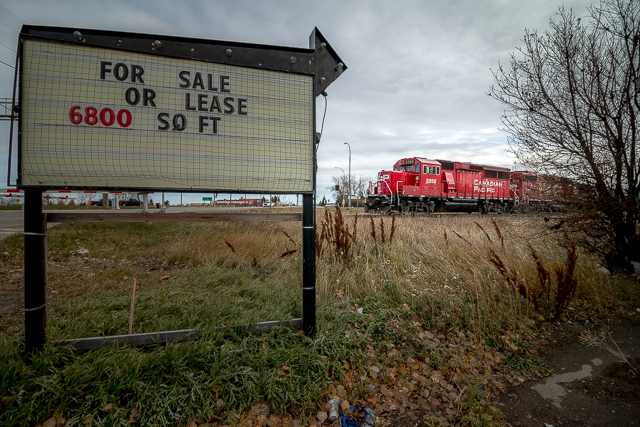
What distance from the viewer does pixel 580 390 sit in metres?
2.45

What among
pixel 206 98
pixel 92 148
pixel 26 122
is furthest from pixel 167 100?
pixel 26 122

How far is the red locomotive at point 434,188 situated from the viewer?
56.9 ft

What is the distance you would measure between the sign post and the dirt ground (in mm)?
1846

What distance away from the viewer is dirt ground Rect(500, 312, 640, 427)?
2.16 meters

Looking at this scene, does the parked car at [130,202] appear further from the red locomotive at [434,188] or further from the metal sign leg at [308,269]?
the metal sign leg at [308,269]

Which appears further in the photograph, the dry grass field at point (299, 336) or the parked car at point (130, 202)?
the parked car at point (130, 202)

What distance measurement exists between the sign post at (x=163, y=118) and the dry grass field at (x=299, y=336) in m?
0.51

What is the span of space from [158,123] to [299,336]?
2255 millimetres

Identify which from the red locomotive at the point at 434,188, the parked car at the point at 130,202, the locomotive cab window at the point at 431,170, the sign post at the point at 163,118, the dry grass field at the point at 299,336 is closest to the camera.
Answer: the dry grass field at the point at 299,336

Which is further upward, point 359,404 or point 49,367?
point 49,367

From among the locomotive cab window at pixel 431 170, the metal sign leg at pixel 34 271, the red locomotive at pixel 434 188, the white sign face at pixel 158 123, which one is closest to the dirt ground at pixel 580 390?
the white sign face at pixel 158 123

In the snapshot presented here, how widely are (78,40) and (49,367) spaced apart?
8.05 ft

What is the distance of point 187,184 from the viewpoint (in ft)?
8.24

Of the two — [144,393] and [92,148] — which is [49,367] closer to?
[144,393]
